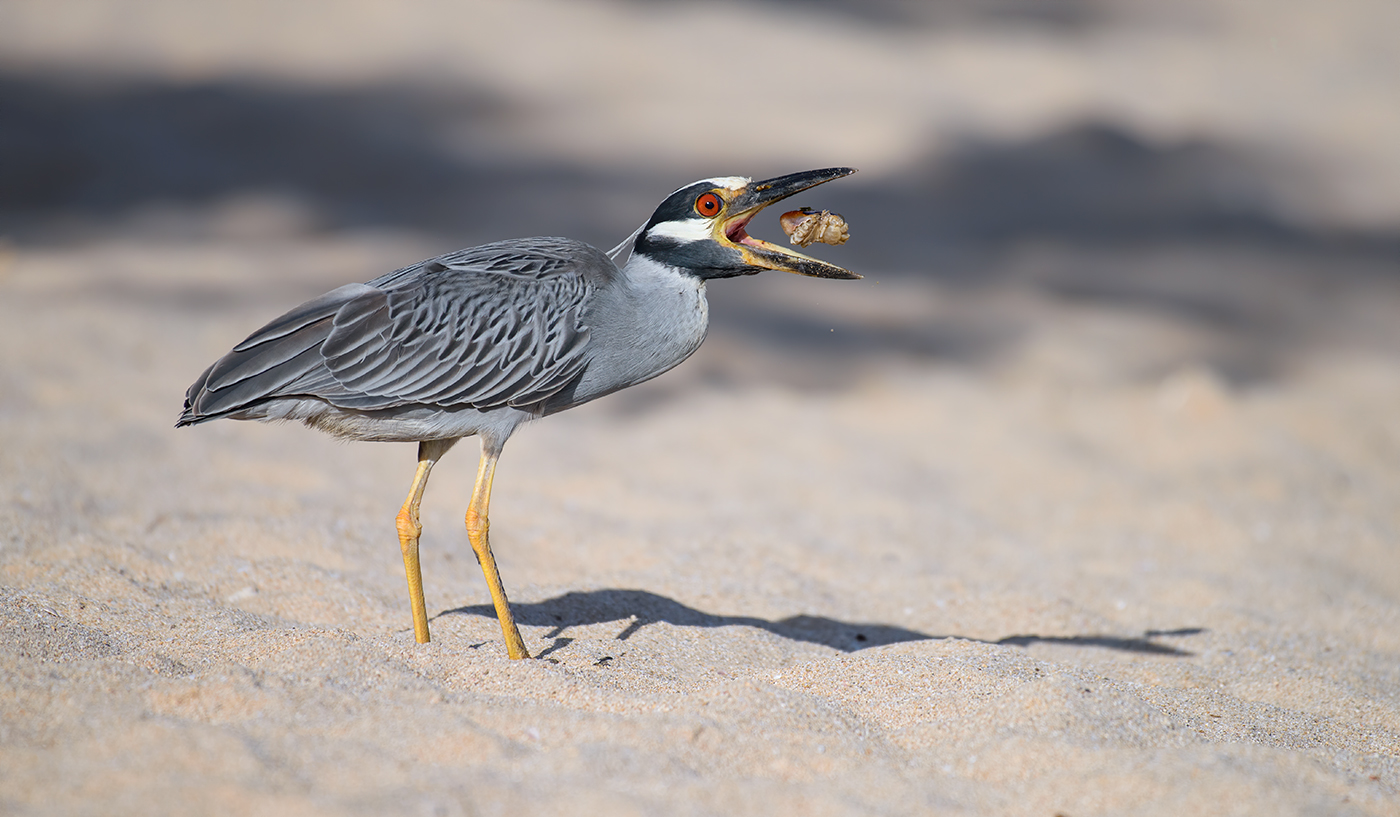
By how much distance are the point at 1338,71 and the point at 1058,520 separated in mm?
10409

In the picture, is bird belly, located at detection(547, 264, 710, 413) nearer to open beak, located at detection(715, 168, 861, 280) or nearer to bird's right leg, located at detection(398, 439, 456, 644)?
open beak, located at detection(715, 168, 861, 280)

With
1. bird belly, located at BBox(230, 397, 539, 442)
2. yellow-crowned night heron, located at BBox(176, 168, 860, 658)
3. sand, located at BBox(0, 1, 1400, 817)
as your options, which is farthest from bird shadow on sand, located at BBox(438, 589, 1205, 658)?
bird belly, located at BBox(230, 397, 539, 442)

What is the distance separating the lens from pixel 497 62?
13.7 m

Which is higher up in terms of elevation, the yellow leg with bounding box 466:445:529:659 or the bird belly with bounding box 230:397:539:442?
the bird belly with bounding box 230:397:539:442

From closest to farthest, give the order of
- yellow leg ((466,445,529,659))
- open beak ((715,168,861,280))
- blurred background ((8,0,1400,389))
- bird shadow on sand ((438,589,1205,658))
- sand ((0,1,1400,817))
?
sand ((0,1,1400,817)) → yellow leg ((466,445,529,659)) → open beak ((715,168,861,280)) → bird shadow on sand ((438,589,1205,658)) → blurred background ((8,0,1400,389))

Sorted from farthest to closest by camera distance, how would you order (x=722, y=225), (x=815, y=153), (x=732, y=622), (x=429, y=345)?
(x=815, y=153) → (x=732, y=622) → (x=722, y=225) → (x=429, y=345)

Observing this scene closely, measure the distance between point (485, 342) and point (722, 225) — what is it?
3.32 feet

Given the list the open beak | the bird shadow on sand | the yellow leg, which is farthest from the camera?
the bird shadow on sand

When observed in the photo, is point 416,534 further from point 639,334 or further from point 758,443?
point 758,443

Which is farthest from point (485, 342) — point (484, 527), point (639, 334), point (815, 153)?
point (815, 153)

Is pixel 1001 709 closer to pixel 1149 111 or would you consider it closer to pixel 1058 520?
pixel 1058 520

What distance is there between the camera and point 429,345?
4.08m

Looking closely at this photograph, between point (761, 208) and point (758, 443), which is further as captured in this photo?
point (758, 443)

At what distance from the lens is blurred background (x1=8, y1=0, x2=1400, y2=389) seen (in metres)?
9.88
